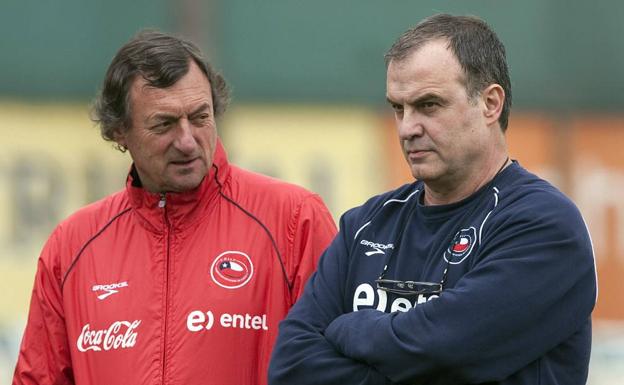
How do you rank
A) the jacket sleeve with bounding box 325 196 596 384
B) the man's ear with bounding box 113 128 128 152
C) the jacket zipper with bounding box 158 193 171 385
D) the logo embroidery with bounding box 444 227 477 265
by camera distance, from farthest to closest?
the man's ear with bounding box 113 128 128 152
the jacket zipper with bounding box 158 193 171 385
the logo embroidery with bounding box 444 227 477 265
the jacket sleeve with bounding box 325 196 596 384

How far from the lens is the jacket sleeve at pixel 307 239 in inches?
146

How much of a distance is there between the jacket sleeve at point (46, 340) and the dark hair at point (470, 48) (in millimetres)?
1322

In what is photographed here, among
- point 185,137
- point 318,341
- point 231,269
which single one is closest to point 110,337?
point 231,269

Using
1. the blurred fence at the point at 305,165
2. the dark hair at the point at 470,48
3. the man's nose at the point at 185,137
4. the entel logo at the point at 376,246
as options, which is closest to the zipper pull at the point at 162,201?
the man's nose at the point at 185,137

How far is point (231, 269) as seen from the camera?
147 inches

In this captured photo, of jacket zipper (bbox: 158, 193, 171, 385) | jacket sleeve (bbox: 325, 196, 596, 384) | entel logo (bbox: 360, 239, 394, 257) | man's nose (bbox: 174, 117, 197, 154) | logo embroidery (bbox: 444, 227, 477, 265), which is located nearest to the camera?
jacket sleeve (bbox: 325, 196, 596, 384)

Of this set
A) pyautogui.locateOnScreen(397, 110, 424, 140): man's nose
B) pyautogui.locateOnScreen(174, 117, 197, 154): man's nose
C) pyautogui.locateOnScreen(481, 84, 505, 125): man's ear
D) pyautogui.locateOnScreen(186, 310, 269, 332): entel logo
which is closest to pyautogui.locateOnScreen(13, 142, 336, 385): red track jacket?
pyautogui.locateOnScreen(186, 310, 269, 332): entel logo

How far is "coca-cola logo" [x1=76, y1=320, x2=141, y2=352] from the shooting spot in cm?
369

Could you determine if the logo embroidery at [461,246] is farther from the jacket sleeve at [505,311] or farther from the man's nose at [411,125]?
the man's nose at [411,125]

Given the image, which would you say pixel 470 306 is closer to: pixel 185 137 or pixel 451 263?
pixel 451 263

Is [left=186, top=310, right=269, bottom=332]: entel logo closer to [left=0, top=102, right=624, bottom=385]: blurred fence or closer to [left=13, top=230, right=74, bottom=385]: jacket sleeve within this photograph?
[left=13, top=230, right=74, bottom=385]: jacket sleeve

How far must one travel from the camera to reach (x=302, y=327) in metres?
3.35

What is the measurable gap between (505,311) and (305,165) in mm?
6357

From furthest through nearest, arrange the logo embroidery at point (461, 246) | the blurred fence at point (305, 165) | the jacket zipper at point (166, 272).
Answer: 1. the blurred fence at point (305, 165)
2. the jacket zipper at point (166, 272)
3. the logo embroidery at point (461, 246)
